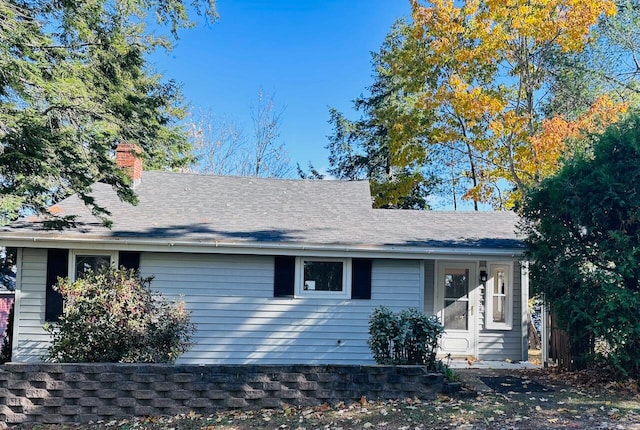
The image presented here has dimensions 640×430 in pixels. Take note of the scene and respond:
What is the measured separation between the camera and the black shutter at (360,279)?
851 centimetres

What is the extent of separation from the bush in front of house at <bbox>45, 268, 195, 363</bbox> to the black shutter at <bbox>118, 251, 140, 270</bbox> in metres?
1.73

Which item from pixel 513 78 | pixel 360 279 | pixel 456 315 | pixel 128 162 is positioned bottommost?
pixel 456 315

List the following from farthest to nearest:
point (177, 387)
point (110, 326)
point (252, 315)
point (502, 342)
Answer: point (502, 342)
point (252, 315)
point (110, 326)
point (177, 387)

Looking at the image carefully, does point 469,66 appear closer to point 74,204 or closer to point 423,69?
point 423,69

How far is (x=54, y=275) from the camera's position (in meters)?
8.16

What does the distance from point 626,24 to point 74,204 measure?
17.1 metres

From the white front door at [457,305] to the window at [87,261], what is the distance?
22.2 feet

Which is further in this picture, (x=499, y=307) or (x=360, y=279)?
(x=499, y=307)

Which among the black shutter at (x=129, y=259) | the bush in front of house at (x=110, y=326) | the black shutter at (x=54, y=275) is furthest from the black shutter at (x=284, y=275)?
the black shutter at (x=54, y=275)

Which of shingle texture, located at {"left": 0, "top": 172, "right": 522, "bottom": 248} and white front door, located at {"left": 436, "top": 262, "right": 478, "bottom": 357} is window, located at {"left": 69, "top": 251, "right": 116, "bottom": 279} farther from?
white front door, located at {"left": 436, "top": 262, "right": 478, "bottom": 357}

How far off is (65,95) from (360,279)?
633 cm

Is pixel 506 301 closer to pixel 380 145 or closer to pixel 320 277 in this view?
pixel 320 277

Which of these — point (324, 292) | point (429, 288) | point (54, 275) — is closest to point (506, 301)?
point (429, 288)

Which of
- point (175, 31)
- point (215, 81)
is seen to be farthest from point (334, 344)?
point (215, 81)
